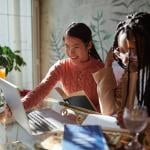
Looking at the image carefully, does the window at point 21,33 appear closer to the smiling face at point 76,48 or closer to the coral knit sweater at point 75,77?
the coral knit sweater at point 75,77

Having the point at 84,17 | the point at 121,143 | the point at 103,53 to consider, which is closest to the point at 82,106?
the point at 121,143

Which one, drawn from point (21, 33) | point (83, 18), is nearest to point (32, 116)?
point (83, 18)

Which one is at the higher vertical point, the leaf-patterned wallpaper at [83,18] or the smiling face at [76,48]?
the leaf-patterned wallpaper at [83,18]

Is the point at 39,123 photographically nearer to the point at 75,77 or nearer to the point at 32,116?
the point at 32,116

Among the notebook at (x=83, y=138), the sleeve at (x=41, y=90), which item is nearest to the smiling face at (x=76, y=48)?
the sleeve at (x=41, y=90)

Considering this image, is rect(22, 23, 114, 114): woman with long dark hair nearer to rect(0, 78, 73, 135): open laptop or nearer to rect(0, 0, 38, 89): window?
rect(0, 78, 73, 135): open laptop

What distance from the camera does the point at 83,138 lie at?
3.21 feet

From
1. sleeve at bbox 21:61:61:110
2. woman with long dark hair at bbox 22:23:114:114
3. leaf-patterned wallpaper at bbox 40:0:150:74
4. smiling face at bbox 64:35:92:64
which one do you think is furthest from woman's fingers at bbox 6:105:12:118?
leaf-patterned wallpaper at bbox 40:0:150:74

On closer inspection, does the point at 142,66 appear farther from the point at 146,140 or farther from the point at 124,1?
the point at 124,1

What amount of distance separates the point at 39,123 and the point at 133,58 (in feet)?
1.84

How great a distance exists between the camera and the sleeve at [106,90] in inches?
55.9

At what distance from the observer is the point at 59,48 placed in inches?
114

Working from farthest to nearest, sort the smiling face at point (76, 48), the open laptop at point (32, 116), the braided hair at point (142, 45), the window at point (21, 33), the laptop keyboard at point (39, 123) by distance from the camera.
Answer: the window at point (21, 33) → the smiling face at point (76, 48) → the braided hair at point (142, 45) → the laptop keyboard at point (39, 123) → the open laptop at point (32, 116)

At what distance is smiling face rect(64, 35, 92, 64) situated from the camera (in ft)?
5.28
